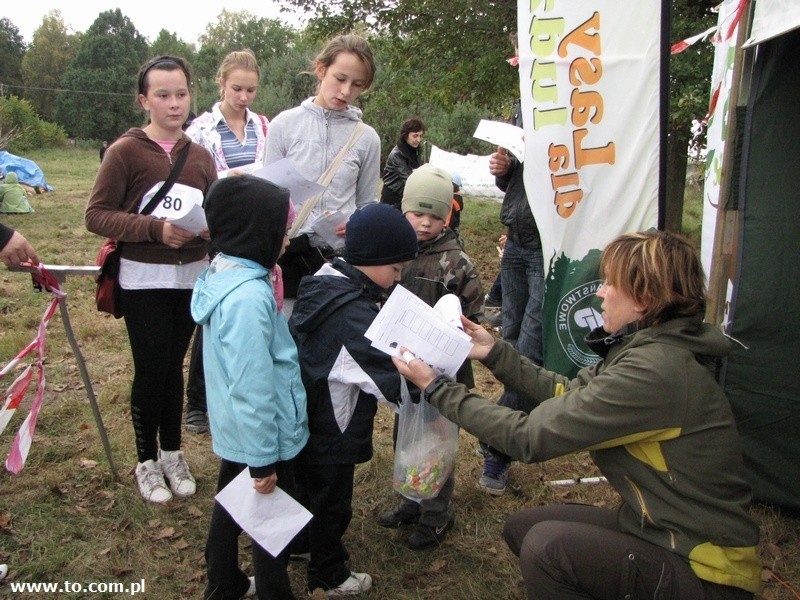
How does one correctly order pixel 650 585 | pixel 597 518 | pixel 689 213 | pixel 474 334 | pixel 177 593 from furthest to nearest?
pixel 689 213 → pixel 177 593 → pixel 474 334 → pixel 597 518 → pixel 650 585

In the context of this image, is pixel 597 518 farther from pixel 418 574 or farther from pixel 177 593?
pixel 177 593

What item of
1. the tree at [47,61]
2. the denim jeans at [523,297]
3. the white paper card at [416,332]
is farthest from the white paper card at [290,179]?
the tree at [47,61]

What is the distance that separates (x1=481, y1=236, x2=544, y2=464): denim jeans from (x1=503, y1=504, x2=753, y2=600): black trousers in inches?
54.7

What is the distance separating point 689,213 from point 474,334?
13.2 m

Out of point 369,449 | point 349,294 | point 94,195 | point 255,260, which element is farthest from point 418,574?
point 94,195

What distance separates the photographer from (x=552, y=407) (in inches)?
77.7

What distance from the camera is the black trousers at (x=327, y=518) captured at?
2.49 metres

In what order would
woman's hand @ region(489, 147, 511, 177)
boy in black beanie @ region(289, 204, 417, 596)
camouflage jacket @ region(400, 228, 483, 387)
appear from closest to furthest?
boy in black beanie @ region(289, 204, 417, 596) → camouflage jacket @ region(400, 228, 483, 387) → woman's hand @ region(489, 147, 511, 177)

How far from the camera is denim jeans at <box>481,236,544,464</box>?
351 centimetres

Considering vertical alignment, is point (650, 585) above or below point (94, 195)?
below

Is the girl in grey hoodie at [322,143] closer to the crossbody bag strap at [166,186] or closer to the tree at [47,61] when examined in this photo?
the crossbody bag strap at [166,186]

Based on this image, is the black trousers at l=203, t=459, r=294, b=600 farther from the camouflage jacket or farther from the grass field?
the camouflage jacket

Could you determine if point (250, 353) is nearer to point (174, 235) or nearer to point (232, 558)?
point (232, 558)

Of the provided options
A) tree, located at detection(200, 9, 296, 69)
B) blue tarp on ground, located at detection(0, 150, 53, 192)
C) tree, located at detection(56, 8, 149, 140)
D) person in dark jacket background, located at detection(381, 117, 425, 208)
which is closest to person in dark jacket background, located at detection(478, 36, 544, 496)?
person in dark jacket background, located at detection(381, 117, 425, 208)
